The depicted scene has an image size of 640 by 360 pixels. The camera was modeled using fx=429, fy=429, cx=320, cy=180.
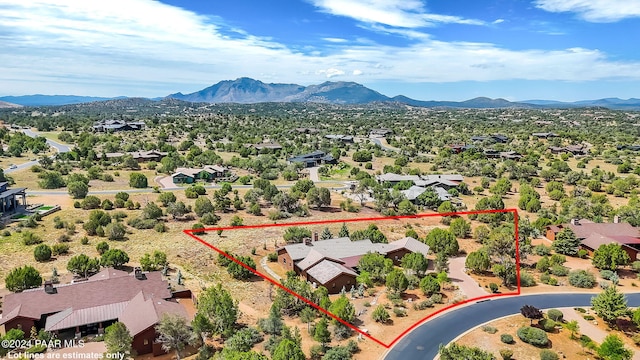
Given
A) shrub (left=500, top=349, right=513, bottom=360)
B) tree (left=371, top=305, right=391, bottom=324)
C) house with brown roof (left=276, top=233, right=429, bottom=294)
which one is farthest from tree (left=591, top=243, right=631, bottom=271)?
tree (left=371, top=305, right=391, bottom=324)

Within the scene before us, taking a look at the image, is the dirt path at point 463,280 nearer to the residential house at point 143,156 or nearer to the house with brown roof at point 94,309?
the house with brown roof at point 94,309

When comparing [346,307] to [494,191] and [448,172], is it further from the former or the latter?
[448,172]

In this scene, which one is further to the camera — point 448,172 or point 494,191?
point 448,172

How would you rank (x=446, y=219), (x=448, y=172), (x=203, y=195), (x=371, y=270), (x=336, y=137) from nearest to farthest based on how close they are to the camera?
(x=371, y=270) < (x=446, y=219) < (x=203, y=195) < (x=448, y=172) < (x=336, y=137)

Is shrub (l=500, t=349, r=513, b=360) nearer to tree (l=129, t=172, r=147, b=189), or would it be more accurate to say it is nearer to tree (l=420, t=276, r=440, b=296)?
tree (l=420, t=276, r=440, b=296)

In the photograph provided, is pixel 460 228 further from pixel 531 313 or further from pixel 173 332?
pixel 173 332

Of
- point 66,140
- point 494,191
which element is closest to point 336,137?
point 494,191
